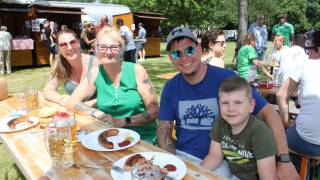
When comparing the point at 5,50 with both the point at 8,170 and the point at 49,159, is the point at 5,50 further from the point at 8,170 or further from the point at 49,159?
the point at 49,159

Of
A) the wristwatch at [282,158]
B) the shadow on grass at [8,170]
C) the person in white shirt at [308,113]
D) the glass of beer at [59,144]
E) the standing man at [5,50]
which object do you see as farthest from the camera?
the standing man at [5,50]

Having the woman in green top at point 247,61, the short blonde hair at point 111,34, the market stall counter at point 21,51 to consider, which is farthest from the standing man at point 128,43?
the short blonde hair at point 111,34

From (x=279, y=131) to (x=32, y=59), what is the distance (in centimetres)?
1319

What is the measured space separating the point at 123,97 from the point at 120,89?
2.8 inches

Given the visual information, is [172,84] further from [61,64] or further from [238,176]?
[61,64]

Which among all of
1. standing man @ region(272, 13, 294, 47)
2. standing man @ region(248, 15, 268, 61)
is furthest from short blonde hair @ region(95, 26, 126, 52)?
standing man @ region(272, 13, 294, 47)

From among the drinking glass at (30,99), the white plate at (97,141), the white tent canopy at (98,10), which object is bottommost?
the white plate at (97,141)

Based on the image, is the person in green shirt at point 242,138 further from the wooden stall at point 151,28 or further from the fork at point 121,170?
the wooden stall at point 151,28

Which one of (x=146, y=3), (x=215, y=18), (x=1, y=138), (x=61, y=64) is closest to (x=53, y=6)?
(x=61, y=64)

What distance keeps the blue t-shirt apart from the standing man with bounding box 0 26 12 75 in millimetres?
10804

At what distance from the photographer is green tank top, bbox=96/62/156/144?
2.72 meters

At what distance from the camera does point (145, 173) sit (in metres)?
1.29

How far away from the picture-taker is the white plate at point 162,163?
1.49 m

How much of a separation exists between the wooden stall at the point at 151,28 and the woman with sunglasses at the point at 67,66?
1373 centimetres
